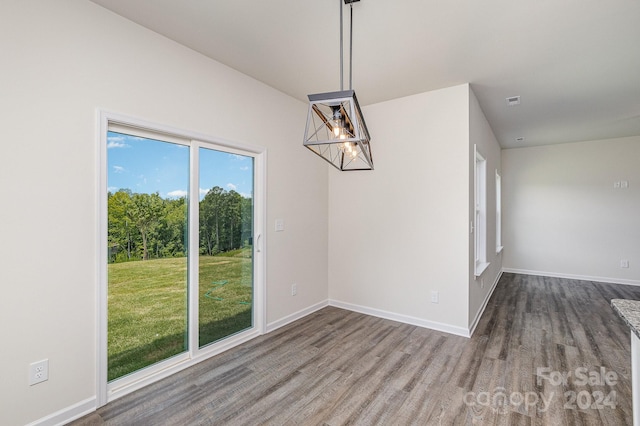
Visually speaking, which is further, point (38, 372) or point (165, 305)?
point (165, 305)

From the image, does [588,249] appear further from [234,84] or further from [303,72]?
[234,84]

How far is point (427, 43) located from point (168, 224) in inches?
103

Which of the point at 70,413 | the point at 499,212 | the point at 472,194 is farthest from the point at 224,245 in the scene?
the point at 499,212

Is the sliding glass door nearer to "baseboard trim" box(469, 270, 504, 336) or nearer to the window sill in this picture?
"baseboard trim" box(469, 270, 504, 336)

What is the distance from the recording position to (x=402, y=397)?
85.8 inches

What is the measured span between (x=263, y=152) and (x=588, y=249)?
6.46 m

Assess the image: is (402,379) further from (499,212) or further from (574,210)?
(574,210)

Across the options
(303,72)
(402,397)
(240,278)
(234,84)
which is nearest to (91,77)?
(234,84)

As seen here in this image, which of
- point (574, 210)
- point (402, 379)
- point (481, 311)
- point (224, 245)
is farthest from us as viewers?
point (574, 210)

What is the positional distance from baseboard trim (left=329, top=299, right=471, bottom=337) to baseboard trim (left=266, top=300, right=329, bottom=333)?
230 mm

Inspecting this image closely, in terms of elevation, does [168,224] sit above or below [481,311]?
above

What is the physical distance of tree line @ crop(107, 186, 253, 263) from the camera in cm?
227

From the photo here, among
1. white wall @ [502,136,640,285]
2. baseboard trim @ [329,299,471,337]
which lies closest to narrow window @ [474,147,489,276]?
baseboard trim @ [329,299,471,337]

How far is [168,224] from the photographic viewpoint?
2.56 m
